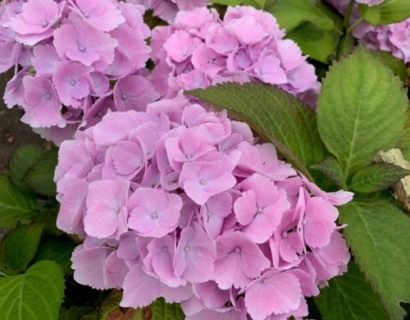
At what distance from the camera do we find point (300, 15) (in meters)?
1.21

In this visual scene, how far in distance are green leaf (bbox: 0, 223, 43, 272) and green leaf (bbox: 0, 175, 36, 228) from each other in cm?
4

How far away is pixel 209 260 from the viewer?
69 centimetres

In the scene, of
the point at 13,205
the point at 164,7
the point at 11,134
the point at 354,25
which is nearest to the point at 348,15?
the point at 354,25

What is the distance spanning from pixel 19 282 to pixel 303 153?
427 millimetres

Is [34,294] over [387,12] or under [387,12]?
under

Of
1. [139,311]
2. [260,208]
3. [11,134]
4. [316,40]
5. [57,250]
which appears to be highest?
[260,208]

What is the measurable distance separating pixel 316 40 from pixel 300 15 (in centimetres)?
6

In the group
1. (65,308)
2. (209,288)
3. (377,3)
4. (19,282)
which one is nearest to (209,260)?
(209,288)

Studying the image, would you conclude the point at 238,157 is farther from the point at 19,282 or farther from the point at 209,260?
the point at 19,282

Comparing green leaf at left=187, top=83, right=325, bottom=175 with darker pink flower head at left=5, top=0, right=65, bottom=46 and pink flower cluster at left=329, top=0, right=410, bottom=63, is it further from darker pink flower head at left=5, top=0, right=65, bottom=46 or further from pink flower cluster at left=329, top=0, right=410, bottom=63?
pink flower cluster at left=329, top=0, right=410, bottom=63

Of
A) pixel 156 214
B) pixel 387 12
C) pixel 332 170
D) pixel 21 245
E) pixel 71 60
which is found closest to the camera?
pixel 156 214

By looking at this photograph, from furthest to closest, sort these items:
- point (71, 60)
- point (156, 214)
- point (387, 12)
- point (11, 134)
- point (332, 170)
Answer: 1. point (11, 134)
2. point (387, 12)
3. point (71, 60)
4. point (332, 170)
5. point (156, 214)

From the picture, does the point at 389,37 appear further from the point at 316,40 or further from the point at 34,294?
the point at 34,294

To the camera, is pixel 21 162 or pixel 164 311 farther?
pixel 21 162
